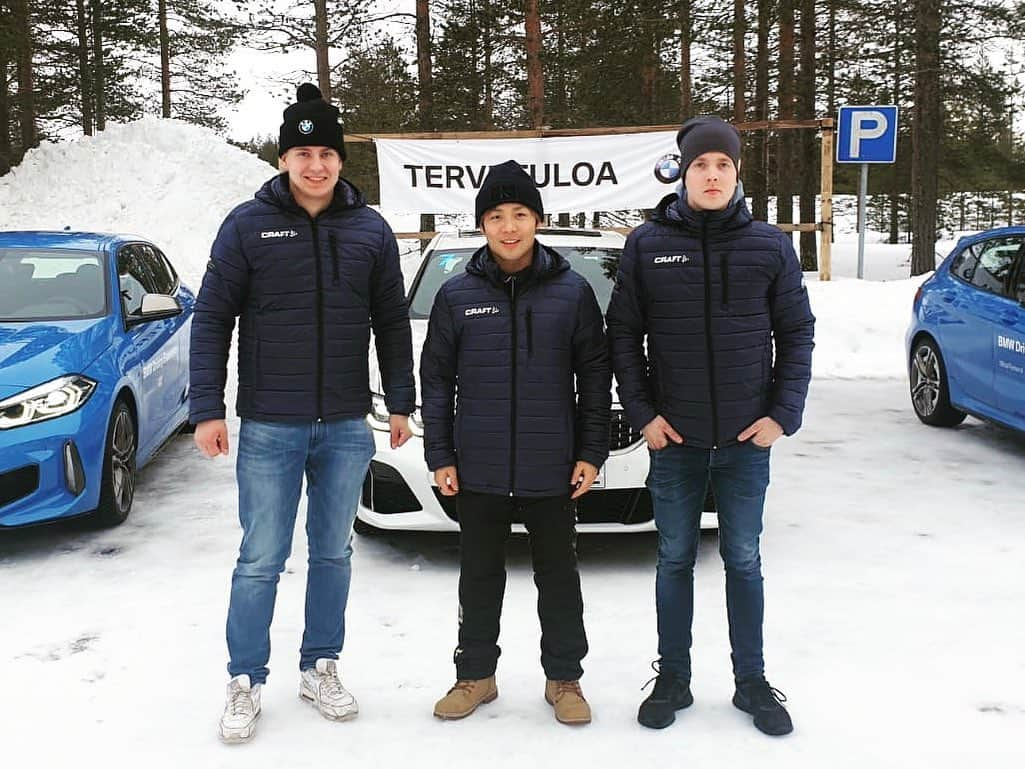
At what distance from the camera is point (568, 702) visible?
319cm

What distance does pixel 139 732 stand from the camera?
3152 mm

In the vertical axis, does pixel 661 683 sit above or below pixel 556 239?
below

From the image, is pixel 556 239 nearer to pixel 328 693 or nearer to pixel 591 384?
pixel 591 384

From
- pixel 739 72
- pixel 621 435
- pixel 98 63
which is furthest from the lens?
pixel 98 63

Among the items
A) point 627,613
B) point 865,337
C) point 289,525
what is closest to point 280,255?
point 289,525

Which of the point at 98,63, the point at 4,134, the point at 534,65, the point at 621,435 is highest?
the point at 98,63

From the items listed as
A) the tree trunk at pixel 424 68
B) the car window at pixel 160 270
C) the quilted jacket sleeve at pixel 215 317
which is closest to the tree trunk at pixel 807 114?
the tree trunk at pixel 424 68

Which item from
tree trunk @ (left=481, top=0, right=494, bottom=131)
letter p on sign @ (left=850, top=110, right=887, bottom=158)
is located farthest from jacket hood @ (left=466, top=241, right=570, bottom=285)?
tree trunk @ (left=481, top=0, right=494, bottom=131)

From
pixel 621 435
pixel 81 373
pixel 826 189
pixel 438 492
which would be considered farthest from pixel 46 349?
pixel 826 189

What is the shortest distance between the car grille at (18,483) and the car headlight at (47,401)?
21cm

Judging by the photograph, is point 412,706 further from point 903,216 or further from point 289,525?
point 903,216

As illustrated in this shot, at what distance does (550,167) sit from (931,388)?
575cm

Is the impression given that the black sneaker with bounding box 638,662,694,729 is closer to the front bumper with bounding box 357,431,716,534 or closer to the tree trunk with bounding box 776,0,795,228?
the front bumper with bounding box 357,431,716,534

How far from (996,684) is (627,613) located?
4.54 ft
